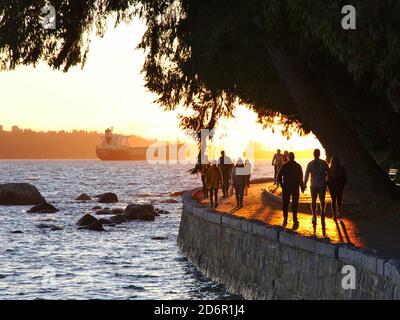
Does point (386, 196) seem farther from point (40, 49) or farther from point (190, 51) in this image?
point (40, 49)

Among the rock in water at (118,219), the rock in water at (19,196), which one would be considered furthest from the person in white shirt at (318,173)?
the rock in water at (19,196)

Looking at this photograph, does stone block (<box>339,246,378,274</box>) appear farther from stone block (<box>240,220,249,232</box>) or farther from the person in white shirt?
stone block (<box>240,220,249,232</box>)

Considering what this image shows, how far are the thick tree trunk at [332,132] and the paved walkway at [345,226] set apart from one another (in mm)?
1268

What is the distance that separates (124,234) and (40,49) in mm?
15602

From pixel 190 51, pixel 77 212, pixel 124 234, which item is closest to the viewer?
pixel 190 51

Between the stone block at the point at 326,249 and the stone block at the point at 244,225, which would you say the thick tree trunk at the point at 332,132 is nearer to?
the stone block at the point at 244,225

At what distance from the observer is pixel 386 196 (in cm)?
2411

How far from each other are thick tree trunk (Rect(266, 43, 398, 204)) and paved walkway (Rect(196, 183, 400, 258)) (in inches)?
49.9

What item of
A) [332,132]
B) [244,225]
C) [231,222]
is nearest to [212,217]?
[231,222]

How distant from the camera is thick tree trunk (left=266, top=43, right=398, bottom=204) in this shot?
79.7 ft

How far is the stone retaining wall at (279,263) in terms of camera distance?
12742 mm

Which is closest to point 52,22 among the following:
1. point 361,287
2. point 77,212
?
point 361,287

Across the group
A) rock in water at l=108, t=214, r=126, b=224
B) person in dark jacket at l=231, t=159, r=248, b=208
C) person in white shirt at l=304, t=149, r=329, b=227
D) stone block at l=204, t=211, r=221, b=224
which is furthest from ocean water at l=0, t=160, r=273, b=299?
person in white shirt at l=304, t=149, r=329, b=227
